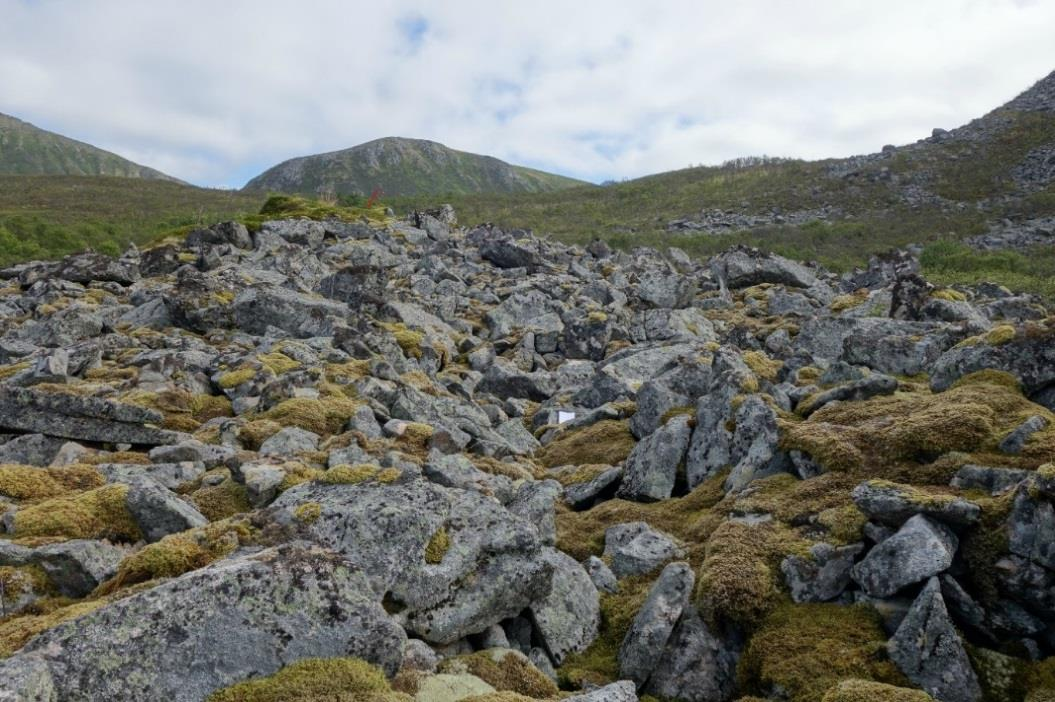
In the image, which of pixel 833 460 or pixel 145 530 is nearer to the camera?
pixel 145 530

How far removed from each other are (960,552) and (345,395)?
15.0 meters

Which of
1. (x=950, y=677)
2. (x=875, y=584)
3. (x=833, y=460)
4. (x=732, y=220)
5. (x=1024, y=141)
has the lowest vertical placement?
(x=950, y=677)

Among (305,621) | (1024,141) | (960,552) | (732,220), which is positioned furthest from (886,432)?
(1024,141)

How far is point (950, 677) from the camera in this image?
8086mm

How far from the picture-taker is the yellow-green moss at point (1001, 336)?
47.6ft

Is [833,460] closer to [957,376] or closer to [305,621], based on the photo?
[957,376]

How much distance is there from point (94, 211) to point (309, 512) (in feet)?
366

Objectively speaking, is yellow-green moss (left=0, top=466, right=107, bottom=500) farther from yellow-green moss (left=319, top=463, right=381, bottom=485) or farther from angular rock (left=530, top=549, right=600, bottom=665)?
angular rock (left=530, top=549, right=600, bottom=665)

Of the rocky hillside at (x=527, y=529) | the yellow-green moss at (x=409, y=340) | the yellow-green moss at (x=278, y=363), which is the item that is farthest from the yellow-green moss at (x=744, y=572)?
the yellow-green moss at (x=409, y=340)

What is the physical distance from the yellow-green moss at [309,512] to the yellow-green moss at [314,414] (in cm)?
674

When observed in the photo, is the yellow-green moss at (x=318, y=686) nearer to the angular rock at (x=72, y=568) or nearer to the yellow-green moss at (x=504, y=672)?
the yellow-green moss at (x=504, y=672)

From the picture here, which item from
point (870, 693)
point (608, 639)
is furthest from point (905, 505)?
point (608, 639)

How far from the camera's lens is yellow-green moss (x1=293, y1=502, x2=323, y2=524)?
31.9 feet

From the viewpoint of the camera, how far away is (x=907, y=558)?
9031mm
